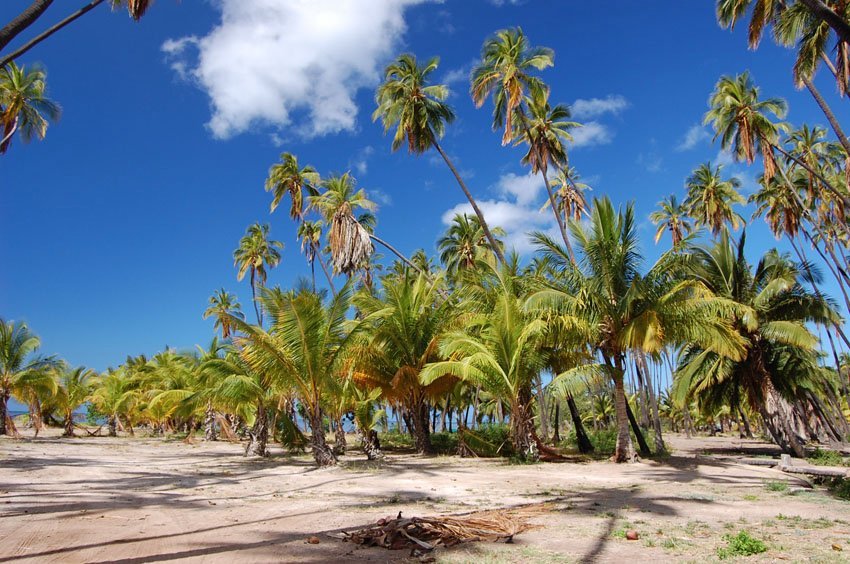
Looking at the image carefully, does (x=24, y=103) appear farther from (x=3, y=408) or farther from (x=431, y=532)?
(x=431, y=532)

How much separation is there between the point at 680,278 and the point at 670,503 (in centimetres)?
937

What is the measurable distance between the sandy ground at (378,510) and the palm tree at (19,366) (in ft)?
48.8

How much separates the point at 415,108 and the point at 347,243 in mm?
7284

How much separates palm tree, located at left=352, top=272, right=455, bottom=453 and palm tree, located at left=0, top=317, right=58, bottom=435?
61.3 ft

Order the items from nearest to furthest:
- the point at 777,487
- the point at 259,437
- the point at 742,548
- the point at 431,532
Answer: the point at 742,548
the point at 431,532
the point at 777,487
the point at 259,437

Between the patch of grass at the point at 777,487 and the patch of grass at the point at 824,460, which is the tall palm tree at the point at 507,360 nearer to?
the patch of grass at the point at 777,487

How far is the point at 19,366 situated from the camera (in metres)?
26.1

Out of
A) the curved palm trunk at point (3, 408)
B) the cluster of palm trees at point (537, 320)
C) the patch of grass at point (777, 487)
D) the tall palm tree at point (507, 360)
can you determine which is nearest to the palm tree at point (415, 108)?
the cluster of palm trees at point (537, 320)

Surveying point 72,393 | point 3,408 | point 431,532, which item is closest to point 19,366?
point 3,408

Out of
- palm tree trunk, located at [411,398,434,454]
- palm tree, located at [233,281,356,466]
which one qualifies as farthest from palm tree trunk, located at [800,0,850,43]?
palm tree trunk, located at [411,398,434,454]

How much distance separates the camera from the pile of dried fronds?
5.34 meters

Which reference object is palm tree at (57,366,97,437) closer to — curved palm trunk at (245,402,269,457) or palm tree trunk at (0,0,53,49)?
curved palm trunk at (245,402,269,457)

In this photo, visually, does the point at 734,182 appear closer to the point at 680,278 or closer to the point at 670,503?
the point at 680,278

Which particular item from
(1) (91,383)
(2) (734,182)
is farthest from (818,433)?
(1) (91,383)
